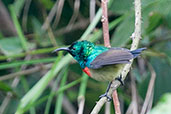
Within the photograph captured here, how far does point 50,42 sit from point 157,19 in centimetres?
145

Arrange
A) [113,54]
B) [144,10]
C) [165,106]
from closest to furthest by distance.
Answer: [165,106] → [113,54] → [144,10]

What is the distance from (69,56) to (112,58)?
0.94 metres

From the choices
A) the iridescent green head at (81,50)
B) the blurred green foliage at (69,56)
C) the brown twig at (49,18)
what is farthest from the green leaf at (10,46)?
the iridescent green head at (81,50)

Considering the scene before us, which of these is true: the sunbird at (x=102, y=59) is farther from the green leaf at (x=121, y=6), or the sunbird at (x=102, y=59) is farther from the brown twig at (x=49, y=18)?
the brown twig at (x=49, y=18)

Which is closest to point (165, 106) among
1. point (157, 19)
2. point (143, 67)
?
point (157, 19)

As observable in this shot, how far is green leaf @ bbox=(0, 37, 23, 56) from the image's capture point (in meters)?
3.53

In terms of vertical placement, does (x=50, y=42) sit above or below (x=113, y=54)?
above

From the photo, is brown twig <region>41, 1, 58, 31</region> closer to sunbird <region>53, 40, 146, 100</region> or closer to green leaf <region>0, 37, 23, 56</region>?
green leaf <region>0, 37, 23, 56</region>

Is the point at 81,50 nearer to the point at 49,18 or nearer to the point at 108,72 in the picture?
the point at 108,72

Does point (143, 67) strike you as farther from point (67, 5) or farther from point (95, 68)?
point (95, 68)

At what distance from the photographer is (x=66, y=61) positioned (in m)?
2.93

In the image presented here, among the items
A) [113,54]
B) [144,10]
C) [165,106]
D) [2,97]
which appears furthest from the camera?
[2,97]

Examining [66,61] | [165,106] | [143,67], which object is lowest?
[165,106]

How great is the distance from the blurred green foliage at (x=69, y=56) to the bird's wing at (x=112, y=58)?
0.56 metres
